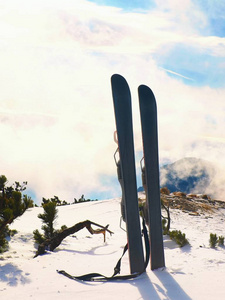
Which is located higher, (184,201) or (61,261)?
(61,261)

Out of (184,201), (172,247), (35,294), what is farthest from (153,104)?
(184,201)

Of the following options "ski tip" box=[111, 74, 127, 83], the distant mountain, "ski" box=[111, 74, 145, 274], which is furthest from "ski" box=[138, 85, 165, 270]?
the distant mountain

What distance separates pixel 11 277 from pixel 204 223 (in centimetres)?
1027

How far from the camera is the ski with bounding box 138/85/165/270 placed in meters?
5.61

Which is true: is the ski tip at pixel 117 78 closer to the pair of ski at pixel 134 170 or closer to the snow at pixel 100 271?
the pair of ski at pixel 134 170

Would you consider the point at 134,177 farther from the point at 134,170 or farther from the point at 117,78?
the point at 117,78

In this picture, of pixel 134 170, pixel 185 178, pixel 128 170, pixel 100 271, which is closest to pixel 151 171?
pixel 134 170

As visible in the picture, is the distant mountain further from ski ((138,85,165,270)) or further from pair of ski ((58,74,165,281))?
pair of ski ((58,74,165,281))

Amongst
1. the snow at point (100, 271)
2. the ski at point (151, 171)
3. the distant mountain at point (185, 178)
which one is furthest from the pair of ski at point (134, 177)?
the distant mountain at point (185, 178)

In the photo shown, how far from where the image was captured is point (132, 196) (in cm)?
543

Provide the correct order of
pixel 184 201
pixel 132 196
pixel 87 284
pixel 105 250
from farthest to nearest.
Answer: pixel 184 201, pixel 105 250, pixel 132 196, pixel 87 284

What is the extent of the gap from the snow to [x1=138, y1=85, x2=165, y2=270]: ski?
0.40m

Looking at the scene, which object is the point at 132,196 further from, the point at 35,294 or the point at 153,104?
the point at 35,294

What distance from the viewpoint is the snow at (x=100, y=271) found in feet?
15.1
